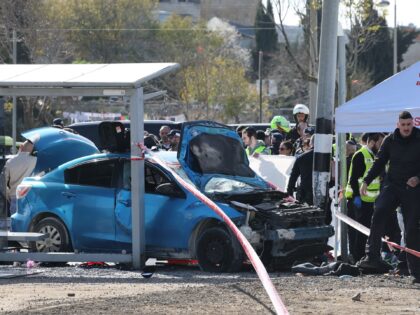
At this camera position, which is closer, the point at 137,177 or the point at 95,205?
the point at 137,177

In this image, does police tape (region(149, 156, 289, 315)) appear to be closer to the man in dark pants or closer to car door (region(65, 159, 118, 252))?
car door (region(65, 159, 118, 252))

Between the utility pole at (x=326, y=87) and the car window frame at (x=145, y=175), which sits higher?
the utility pole at (x=326, y=87)

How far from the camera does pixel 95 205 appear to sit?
46.8 ft

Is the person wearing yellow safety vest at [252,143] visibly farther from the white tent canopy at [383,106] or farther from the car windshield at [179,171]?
the white tent canopy at [383,106]

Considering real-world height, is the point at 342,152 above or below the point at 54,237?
above

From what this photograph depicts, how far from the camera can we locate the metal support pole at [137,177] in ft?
44.1

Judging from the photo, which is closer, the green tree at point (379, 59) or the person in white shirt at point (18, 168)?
the person in white shirt at point (18, 168)

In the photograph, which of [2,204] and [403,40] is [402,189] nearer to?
[2,204]

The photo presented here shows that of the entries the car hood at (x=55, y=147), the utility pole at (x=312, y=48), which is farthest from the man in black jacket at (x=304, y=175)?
the utility pole at (x=312, y=48)

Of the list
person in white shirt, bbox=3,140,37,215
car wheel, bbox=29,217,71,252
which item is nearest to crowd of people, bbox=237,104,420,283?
car wheel, bbox=29,217,71,252

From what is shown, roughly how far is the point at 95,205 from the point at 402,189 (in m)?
4.36

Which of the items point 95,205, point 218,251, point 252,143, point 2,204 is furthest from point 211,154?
point 252,143

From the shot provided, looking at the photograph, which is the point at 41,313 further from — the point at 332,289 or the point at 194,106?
the point at 194,106

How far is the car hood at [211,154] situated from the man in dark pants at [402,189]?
2375 millimetres
